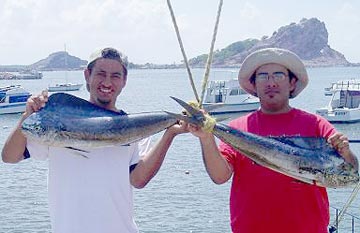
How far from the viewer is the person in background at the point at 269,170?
3781mm

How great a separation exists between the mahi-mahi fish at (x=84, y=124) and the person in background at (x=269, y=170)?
1.16 feet

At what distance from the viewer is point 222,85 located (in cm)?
4844

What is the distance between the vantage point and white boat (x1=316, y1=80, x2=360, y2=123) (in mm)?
41188

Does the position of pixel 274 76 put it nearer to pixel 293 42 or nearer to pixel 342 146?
pixel 342 146

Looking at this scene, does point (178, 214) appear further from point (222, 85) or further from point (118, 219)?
point (222, 85)

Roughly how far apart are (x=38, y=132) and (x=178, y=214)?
15507 millimetres

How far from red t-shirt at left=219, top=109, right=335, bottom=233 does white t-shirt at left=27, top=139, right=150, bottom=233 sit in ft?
2.37

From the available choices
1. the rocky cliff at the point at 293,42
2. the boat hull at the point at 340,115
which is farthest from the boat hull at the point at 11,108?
the rocky cliff at the point at 293,42

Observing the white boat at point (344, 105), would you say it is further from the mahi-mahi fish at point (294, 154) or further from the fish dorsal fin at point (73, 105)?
the fish dorsal fin at point (73, 105)

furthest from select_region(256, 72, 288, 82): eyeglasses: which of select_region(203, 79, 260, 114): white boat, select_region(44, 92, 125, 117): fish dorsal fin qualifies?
select_region(203, 79, 260, 114): white boat

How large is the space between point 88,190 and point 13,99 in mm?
49785

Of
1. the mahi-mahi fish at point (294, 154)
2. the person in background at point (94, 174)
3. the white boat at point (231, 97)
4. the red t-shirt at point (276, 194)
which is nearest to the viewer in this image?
the mahi-mahi fish at point (294, 154)

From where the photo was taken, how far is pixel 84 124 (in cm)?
347

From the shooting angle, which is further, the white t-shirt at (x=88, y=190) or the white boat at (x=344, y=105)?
the white boat at (x=344, y=105)
